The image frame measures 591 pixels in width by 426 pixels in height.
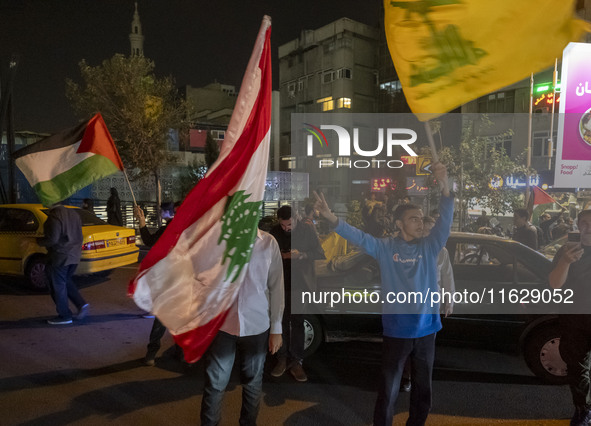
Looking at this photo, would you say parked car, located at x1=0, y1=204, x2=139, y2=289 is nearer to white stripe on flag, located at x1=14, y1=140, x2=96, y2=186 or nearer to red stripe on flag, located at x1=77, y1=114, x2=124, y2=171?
white stripe on flag, located at x1=14, y1=140, x2=96, y2=186

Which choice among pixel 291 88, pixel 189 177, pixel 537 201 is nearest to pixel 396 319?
pixel 537 201

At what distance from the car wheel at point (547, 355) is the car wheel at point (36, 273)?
7.54 m

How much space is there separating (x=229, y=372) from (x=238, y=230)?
3.12 feet

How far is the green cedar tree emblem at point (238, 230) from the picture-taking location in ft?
9.36

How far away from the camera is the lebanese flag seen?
9.16 ft

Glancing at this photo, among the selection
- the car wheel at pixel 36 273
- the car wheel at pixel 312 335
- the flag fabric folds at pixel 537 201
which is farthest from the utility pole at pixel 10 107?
the flag fabric folds at pixel 537 201

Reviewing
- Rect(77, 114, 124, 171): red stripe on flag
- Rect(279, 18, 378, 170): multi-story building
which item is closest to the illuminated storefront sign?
Rect(77, 114, 124, 171): red stripe on flag

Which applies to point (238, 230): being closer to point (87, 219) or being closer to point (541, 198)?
point (87, 219)

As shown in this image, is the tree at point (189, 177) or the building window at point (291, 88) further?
the building window at point (291, 88)

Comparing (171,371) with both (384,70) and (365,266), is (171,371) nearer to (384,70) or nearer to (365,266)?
(365,266)

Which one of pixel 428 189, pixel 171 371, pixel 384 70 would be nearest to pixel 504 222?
pixel 428 189

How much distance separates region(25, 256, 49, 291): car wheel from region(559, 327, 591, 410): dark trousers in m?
7.79

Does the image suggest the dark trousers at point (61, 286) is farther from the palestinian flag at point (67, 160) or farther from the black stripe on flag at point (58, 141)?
the black stripe on flag at point (58, 141)

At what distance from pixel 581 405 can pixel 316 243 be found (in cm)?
267
